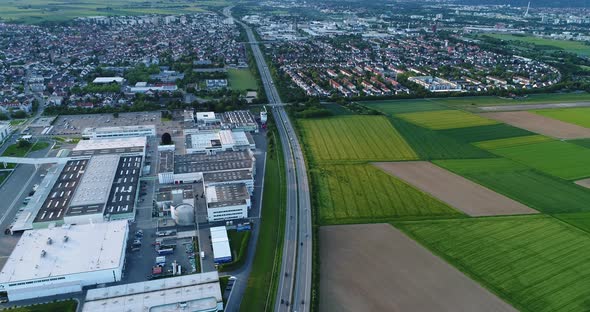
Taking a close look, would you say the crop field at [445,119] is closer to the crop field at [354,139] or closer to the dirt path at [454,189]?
the crop field at [354,139]

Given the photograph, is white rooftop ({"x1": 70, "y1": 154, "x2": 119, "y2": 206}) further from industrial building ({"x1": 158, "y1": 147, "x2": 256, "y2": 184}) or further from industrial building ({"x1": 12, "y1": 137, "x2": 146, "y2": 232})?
industrial building ({"x1": 158, "y1": 147, "x2": 256, "y2": 184})

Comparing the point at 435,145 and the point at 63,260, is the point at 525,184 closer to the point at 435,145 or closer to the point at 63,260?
the point at 435,145

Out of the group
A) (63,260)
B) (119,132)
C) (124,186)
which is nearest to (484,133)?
(124,186)

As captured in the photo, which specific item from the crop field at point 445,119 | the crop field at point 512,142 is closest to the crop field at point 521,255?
the crop field at point 512,142

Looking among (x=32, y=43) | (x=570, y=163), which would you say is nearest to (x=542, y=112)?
(x=570, y=163)

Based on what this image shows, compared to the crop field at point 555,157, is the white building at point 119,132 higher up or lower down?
higher up

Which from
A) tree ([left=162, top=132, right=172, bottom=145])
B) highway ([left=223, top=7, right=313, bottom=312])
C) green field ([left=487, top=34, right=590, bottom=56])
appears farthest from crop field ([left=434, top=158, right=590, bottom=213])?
green field ([left=487, top=34, right=590, bottom=56])
